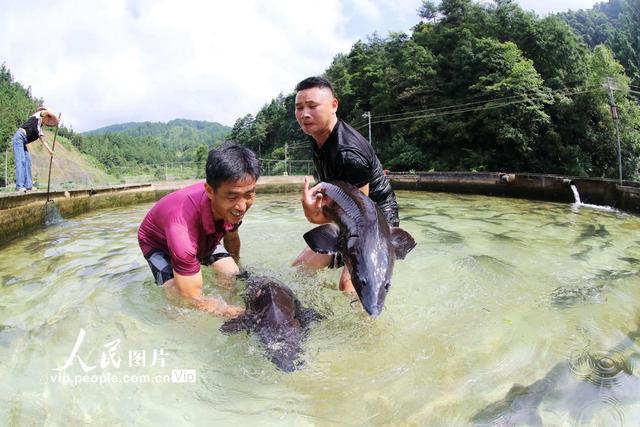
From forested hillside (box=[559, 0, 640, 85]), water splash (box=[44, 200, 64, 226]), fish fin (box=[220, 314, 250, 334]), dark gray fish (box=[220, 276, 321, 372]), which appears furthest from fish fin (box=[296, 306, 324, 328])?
forested hillside (box=[559, 0, 640, 85])

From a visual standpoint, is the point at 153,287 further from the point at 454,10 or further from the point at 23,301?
the point at 454,10

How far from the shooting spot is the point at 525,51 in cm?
3453

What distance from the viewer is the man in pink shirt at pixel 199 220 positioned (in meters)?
2.78

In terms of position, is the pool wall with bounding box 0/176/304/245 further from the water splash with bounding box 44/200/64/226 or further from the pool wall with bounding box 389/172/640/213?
the pool wall with bounding box 389/172/640/213

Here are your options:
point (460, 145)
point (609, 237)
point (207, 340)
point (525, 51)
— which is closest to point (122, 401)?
point (207, 340)

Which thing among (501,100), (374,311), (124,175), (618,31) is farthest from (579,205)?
(618,31)

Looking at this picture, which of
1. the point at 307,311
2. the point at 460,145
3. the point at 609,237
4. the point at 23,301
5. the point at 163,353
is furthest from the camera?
the point at 460,145

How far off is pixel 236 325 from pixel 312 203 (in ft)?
3.33

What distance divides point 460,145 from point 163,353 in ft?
112

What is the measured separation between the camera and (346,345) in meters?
2.85

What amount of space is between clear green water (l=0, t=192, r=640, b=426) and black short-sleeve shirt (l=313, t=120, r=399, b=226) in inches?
35.6

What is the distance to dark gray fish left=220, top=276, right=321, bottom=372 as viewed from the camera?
2621 mm

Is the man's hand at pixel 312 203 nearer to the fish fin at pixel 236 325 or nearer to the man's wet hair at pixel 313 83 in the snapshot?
the man's wet hair at pixel 313 83

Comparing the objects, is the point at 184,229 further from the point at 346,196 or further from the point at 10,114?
the point at 10,114
